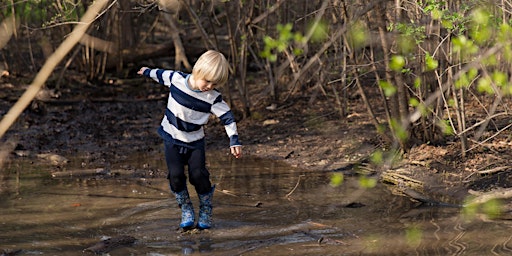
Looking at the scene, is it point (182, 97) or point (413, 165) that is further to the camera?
point (413, 165)

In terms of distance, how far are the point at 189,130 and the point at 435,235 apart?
1909 millimetres

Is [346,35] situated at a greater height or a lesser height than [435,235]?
greater

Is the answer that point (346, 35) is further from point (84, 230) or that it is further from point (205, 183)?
point (84, 230)

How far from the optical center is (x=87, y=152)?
9.77 meters

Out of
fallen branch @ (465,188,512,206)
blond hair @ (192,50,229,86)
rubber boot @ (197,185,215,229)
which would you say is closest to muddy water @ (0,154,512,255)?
rubber boot @ (197,185,215,229)

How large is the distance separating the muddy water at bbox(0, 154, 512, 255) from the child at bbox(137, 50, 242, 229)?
0.24 m

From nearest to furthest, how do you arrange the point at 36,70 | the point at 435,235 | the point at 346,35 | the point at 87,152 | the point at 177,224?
1. the point at 435,235
2. the point at 177,224
3. the point at 346,35
4. the point at 87,152
5. the point at 36,70

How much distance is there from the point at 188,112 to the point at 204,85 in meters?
0.27

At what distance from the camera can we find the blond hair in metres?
5.62

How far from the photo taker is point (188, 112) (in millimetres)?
5910

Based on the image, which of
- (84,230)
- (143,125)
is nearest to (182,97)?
(84,230)

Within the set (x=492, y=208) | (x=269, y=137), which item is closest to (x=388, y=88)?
(x=492, y=208)

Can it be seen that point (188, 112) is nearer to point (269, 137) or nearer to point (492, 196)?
point (492, 196)

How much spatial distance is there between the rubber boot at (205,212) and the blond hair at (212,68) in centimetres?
99
